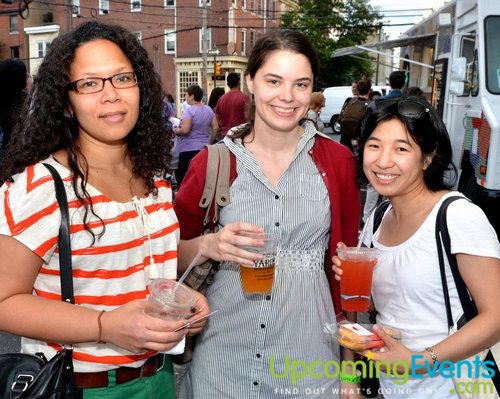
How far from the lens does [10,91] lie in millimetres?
4605

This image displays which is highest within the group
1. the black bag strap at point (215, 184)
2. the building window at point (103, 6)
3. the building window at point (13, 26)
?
the building window at point (103, 6)

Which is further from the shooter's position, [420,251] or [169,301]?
[420,251]

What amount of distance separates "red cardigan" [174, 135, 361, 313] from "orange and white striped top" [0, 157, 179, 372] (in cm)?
42

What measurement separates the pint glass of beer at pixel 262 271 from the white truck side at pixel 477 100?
15.8 ft

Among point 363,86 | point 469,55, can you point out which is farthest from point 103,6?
point 469,55

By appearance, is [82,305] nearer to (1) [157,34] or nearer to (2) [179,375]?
(2) [179,375]

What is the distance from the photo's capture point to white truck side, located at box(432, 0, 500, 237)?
6.03 metres

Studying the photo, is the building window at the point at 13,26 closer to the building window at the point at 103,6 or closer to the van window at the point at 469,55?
the building window at the point at 103,6

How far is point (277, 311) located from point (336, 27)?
47.5 meters

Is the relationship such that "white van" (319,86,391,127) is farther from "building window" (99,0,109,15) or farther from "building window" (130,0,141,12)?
"building window" (99,0,109,15)

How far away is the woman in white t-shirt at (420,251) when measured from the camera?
1.77 metres

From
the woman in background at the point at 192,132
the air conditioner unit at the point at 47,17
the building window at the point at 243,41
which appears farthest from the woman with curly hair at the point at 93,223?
the air conditioner unit at the point at 47,17

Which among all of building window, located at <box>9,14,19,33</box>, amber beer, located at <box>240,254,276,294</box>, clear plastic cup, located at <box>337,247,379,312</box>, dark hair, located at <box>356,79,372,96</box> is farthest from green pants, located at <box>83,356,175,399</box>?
building window, located at <box>9,14,19,33</box>

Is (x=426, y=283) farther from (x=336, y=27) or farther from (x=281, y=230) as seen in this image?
(x=336, y=27)
